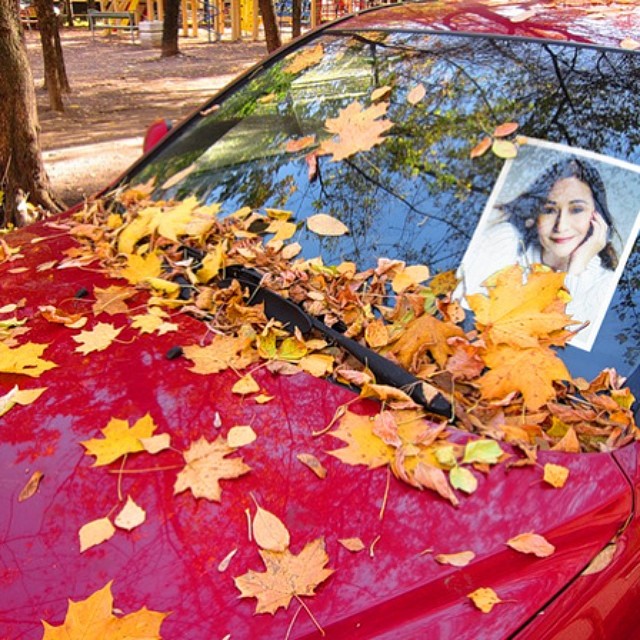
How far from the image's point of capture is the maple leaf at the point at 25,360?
1.67 metres

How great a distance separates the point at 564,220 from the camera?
181cm

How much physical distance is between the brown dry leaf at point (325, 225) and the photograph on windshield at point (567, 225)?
1.17 feet

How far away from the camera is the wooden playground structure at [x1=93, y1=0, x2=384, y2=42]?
802 inches

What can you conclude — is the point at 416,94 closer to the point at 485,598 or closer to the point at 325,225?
the point at 325,225

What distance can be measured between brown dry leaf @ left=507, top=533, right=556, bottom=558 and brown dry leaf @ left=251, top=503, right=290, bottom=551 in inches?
14.5

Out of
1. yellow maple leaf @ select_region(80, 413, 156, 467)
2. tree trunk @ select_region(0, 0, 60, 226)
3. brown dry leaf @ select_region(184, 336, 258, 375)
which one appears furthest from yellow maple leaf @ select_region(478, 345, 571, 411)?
tree trunk @ select_region(0, 0, 60, 226)

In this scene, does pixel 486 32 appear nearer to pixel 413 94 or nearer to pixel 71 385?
pixel 413 94

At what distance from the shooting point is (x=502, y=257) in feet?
5.96

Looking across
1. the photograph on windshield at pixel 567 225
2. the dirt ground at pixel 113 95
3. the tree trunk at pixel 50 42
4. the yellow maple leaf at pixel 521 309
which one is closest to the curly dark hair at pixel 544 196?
the photograph on windshield at pixel 567 225

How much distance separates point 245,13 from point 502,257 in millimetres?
22287

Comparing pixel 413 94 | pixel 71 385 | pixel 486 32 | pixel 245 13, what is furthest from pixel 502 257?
pixel 245 13

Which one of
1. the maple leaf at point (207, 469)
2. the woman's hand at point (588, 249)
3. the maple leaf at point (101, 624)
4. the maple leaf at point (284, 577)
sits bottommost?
the maple leaf at point (101, 624)

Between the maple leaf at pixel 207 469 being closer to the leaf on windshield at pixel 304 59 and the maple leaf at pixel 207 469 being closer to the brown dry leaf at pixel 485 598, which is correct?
the brown dry leaf at pixel 485 598

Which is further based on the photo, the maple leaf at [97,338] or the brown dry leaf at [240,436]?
the maple leaf at [97,338]
